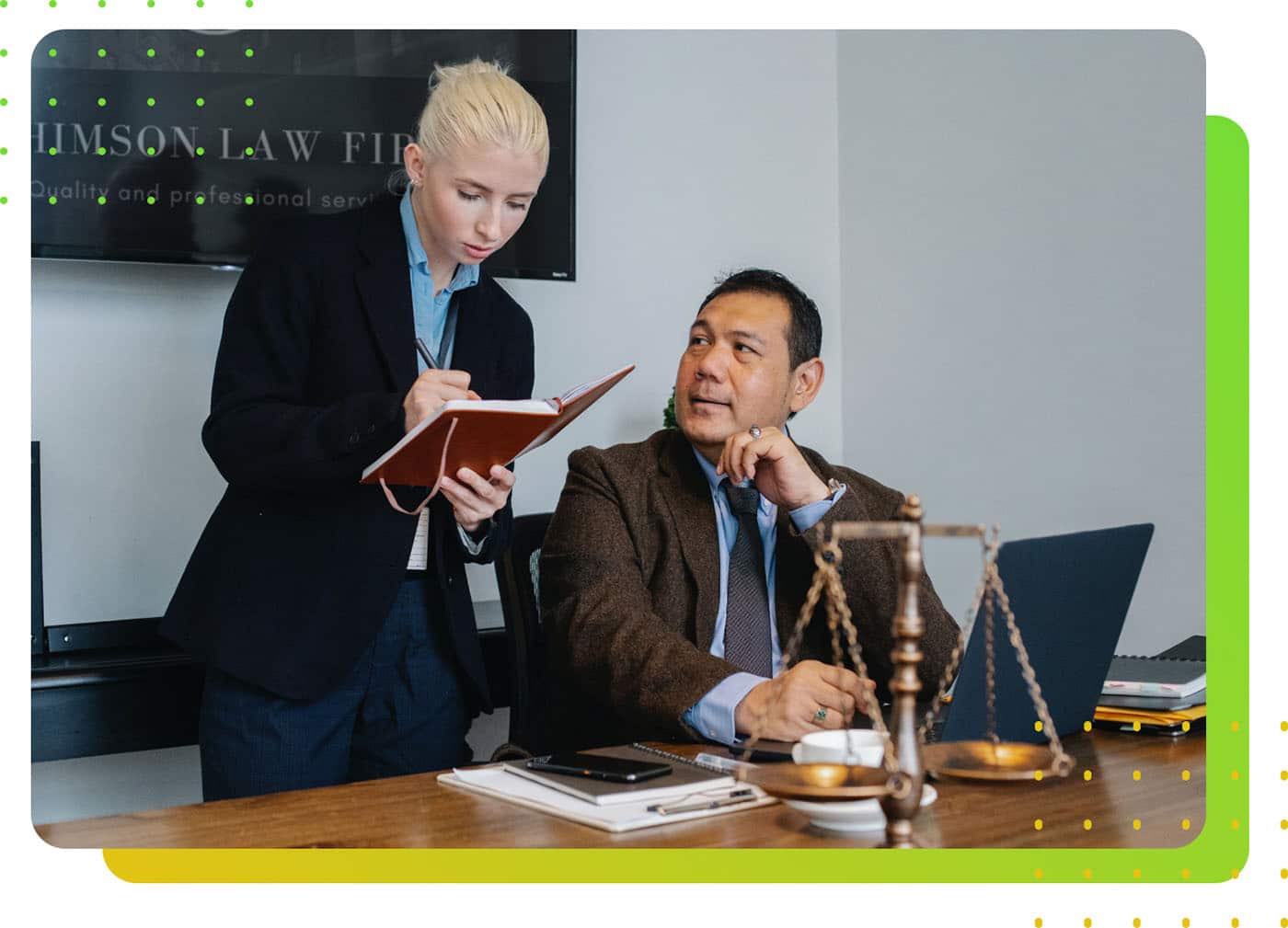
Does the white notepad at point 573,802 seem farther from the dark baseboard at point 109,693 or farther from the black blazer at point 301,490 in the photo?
the dark baseboard at point 109,693

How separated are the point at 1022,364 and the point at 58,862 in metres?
1.63

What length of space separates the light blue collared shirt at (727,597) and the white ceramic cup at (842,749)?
316 millimetres

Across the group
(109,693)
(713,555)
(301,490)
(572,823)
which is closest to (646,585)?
(713,555)

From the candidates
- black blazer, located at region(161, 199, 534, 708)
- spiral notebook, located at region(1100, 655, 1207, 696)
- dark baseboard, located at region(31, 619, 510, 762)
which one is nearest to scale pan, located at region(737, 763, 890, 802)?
spiral notebook, located at region(1100, 655, 1207, 696)

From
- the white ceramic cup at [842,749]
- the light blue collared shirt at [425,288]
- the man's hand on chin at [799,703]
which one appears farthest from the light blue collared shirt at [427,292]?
the white ceramic cup at [842,749]

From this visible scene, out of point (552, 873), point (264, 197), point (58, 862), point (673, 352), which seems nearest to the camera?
point (552, 873)

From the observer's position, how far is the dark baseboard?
184 centimetres

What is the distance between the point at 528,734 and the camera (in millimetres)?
1898

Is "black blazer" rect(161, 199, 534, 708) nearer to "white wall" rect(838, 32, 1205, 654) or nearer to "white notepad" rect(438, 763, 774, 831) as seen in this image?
"white notepad" rect(438, 763, 774, 831)

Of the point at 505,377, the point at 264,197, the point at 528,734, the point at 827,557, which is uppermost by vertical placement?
the point at 264,197

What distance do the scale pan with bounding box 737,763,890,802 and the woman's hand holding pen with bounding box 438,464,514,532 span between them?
65 cm

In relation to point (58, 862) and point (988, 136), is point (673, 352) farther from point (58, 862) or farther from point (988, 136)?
point (58, 862)

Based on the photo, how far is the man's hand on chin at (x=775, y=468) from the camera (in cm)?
158

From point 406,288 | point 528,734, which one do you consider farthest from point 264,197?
point 528,734
